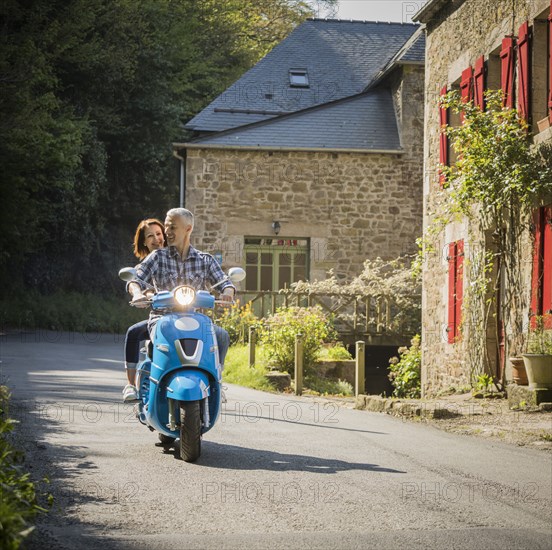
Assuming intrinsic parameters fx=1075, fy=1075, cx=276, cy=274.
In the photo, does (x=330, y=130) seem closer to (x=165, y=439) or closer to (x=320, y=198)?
(x=320, y=198)

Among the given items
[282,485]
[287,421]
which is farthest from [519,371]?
[282,485]

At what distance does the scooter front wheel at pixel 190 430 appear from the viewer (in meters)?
6.88

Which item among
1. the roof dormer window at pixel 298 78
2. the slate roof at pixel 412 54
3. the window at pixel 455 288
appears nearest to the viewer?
the window at pixel 455 288

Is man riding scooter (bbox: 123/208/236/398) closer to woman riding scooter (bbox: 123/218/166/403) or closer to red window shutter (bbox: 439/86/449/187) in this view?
woman riding scooter (bbox: 123/218/166/403)

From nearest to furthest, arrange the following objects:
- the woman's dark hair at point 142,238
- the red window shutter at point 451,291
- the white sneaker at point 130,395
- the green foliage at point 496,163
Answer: the white sneaker at point 130,395
the woman's dark hair at point 142,238
the green foliage at point 496,163
the red window shutter at point 451,291

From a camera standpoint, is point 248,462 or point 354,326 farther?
point 354,326

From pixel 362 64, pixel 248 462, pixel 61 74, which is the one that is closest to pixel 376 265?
pixel 362 64

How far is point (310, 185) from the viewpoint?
1040 inches

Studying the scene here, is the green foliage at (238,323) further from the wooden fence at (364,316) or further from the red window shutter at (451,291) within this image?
the red window shutter at (451,291)

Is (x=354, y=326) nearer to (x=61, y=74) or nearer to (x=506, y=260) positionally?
(x=506, y=260)

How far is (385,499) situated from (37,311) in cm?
2313

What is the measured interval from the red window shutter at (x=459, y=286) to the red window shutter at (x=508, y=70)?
7.55 ft

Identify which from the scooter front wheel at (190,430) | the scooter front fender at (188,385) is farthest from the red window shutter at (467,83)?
the scooter front wheel at (190,430)

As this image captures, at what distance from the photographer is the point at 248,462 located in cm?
715
